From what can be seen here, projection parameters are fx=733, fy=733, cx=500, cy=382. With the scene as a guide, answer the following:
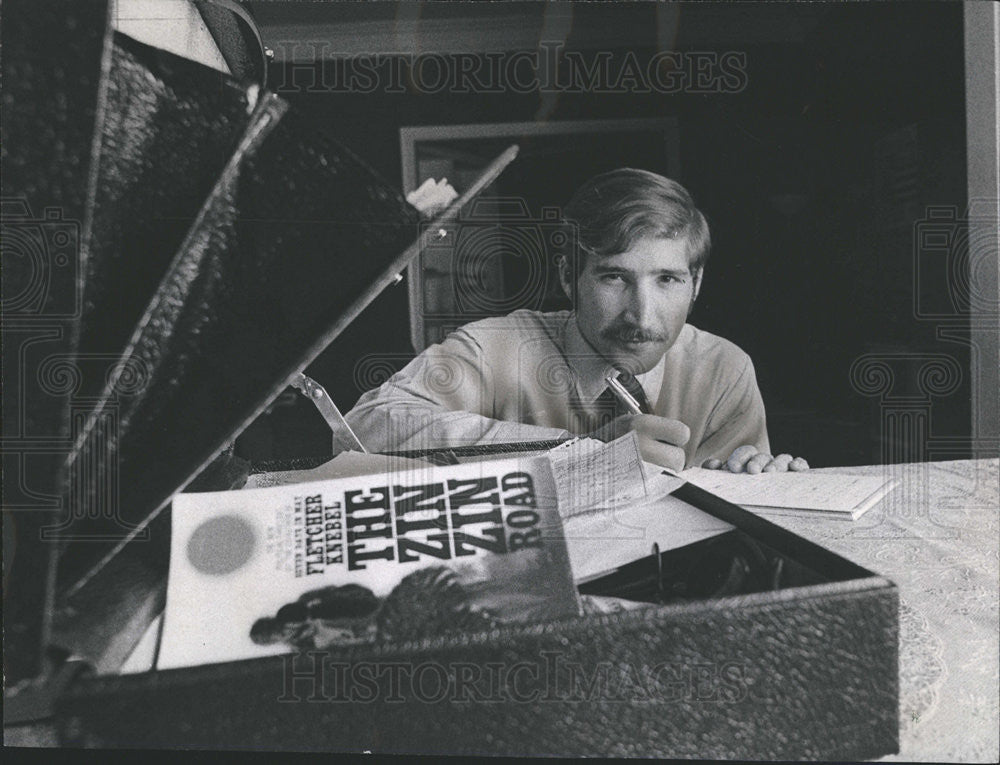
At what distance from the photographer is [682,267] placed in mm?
1032

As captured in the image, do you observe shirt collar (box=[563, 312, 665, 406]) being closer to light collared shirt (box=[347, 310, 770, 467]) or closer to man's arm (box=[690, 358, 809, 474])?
light collared shirt (box=[347, 310, 770, 467])

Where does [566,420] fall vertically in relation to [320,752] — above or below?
above

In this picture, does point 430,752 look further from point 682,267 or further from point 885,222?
point 885,222

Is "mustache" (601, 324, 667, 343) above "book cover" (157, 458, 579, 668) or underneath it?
above

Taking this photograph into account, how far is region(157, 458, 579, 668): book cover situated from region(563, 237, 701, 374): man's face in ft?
0.77

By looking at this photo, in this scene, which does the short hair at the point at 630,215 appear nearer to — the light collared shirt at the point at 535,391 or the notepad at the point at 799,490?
the light collared shirt at the point at 535,391

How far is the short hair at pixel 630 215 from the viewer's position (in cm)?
102

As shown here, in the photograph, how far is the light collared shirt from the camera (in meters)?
1.04

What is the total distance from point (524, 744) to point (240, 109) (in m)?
0.70

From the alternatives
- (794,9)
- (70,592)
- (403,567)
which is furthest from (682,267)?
(70,592)

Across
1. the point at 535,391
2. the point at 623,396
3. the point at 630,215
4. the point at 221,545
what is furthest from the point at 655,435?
the point at 221,545

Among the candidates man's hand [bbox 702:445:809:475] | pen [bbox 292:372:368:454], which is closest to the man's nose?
man's hand [bbox 702:445:809:475]

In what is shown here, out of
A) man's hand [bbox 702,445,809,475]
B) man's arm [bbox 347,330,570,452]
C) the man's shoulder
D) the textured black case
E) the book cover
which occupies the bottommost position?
the textured black case

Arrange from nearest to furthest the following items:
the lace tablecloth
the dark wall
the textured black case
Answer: the textured black case → the lace tablecloth → the dark wall
